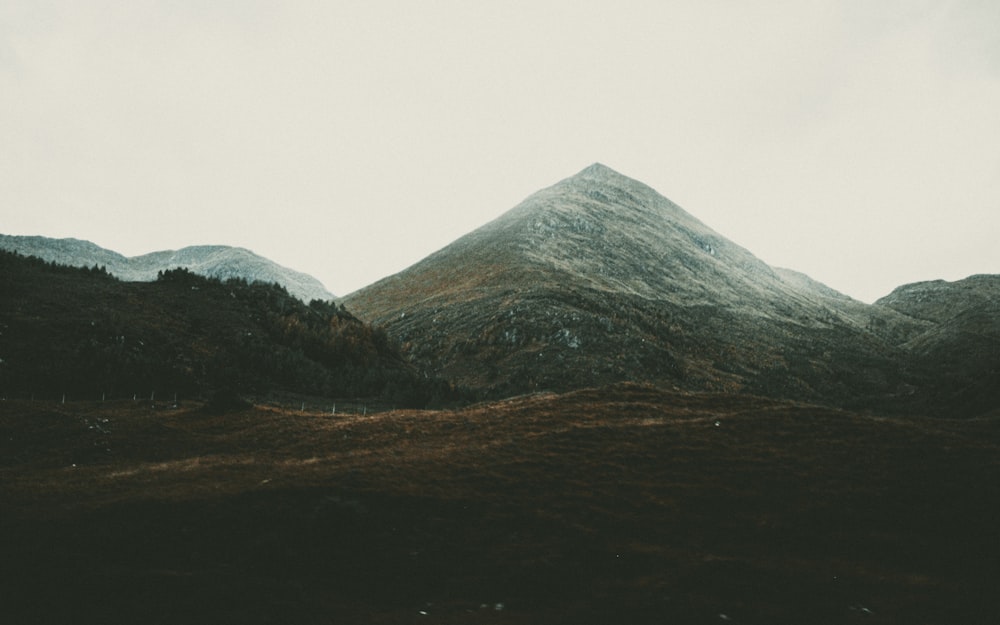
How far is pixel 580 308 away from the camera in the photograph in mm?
103875

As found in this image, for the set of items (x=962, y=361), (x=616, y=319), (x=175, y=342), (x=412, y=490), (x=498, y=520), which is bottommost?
(x=498, y=520)

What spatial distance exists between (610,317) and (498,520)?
82405 mm

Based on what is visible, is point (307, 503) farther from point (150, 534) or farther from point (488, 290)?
point (488, 290)

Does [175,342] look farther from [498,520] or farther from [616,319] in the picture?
[616,319]

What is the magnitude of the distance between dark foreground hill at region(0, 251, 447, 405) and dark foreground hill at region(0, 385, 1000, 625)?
1007 centimetres

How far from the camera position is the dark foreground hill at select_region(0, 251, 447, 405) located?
48156mm

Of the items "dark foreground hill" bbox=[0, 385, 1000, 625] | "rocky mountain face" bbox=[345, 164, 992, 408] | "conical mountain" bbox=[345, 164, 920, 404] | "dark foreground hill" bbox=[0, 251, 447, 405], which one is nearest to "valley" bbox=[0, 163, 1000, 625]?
"dark foreground hill" bbox=[0, 385, 1000, 625]

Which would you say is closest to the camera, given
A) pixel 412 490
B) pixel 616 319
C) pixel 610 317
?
pixel 412 490

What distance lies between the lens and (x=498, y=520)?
2397 cm

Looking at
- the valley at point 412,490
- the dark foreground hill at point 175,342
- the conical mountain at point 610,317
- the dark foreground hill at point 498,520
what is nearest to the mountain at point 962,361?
the valley at point 412,490

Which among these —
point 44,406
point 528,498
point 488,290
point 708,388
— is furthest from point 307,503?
point 488,290

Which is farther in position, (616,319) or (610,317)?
(610,317)

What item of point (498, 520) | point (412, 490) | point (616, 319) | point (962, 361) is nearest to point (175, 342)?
point (412, 490)

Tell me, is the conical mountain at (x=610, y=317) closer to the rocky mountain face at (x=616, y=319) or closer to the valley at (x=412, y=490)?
the rocky mountain face at (x=616, y=319)
